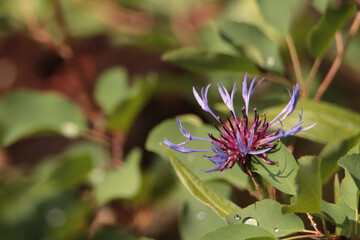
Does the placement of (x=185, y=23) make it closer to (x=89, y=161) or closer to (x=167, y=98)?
(x=167, y=98)

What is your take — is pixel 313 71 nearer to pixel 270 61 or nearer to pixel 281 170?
pixel 270 61

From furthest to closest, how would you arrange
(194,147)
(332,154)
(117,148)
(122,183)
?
(117,148) < (122,183) < (194,147) < (332,154)

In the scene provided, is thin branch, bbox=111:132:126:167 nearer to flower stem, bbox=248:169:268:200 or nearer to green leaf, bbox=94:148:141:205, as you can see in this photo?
green leaf, bbox=94:148:141:205

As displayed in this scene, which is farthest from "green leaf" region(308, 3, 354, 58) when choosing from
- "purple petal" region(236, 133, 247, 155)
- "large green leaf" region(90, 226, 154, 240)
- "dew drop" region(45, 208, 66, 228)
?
"dew drop" region(45, 208, 66, 228)

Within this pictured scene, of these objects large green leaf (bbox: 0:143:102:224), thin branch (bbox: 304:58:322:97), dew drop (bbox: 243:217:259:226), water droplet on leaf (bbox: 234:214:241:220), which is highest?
thin branch (bbox: 304:58:322:97)

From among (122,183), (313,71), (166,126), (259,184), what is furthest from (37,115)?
(259,184)

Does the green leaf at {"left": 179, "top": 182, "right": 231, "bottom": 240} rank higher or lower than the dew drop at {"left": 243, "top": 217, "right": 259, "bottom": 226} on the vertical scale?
lower

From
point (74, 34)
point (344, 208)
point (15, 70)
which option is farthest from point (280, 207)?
point (15, 70)
